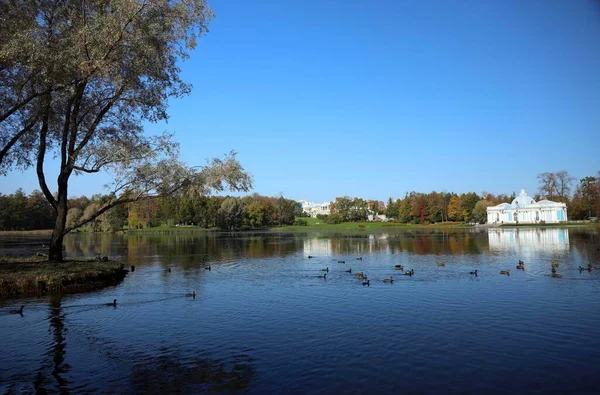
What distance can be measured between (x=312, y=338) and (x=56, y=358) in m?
7.99

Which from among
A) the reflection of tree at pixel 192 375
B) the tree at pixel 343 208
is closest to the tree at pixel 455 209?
the tree at pixel 343 208

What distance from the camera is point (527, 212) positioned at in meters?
129

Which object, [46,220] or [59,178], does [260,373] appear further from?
[46,220]

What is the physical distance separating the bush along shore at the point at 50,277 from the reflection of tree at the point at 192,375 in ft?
44.9

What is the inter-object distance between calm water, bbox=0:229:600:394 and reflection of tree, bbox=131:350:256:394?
0.05m

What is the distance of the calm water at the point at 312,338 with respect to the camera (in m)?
10.9

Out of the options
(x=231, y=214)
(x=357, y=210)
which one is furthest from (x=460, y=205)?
(x=231, y=214)

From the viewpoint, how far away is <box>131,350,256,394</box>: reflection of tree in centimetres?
1041

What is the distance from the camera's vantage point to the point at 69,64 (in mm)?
19594

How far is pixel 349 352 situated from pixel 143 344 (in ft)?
22.3

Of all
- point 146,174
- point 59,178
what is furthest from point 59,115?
point 146,174

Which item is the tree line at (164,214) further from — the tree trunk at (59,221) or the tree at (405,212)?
the tree trunk at (59,221)

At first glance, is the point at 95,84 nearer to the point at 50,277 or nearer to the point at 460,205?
the point at 50,277

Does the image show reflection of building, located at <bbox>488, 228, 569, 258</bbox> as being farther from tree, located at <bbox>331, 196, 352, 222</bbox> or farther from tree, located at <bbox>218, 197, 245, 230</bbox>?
tree, located at <bbox>331, 196, 352, 222</bbox>
